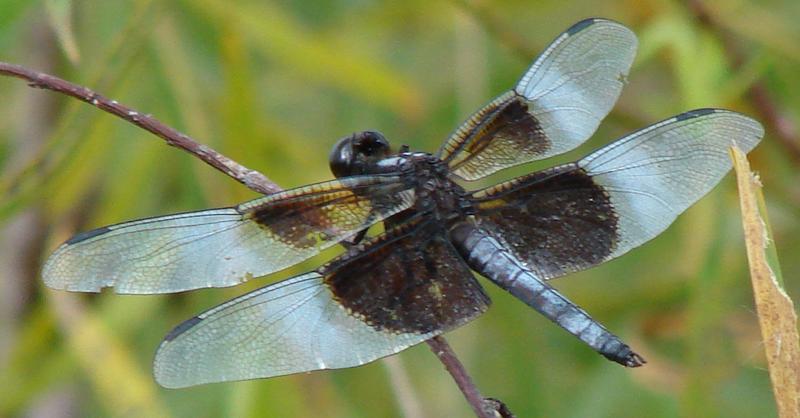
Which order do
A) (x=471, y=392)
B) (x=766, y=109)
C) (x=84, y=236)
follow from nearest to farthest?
(x=471, y=392) → (x=84, y=236) → (x=766, y=109)

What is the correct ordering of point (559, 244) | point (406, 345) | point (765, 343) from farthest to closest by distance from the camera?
point (559, 244), point (406, 345), point (765, 343)

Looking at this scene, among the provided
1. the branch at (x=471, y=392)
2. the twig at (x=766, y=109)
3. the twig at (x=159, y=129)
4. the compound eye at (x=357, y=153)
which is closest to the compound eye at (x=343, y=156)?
the compound eye at (x=357, y=153)

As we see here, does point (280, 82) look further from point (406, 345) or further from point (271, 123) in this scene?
point (406, 345)

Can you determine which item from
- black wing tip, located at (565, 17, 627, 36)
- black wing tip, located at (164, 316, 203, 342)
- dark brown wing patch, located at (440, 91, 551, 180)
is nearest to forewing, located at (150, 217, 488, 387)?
black wing tip, located at (164, 316, 203, 342)

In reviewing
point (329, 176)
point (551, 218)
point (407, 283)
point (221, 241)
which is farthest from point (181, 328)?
point (329, 176)

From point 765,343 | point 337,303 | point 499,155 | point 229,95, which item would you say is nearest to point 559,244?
point 499,155

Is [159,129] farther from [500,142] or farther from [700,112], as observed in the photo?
[700,112]
